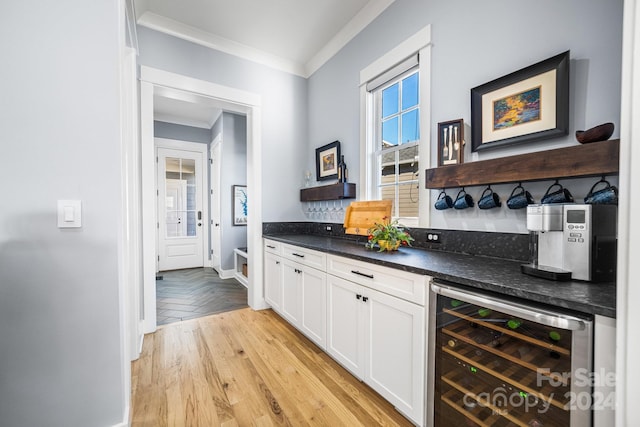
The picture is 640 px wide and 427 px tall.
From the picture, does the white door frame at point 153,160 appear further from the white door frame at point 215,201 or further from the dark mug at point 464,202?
the dark mug at point 464,202

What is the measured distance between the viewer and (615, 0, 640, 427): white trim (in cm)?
71

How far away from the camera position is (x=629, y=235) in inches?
28.3

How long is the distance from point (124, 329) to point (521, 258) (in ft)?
7.04

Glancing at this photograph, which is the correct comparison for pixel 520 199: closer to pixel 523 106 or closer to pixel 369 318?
pixel 523 106

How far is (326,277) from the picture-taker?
6.67 ft

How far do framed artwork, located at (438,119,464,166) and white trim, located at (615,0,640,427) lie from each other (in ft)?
3.35

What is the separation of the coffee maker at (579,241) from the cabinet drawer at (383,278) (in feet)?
1.65

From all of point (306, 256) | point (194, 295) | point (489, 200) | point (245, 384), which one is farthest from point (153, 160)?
point (489, 200)

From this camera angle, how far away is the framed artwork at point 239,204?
15.6 feet

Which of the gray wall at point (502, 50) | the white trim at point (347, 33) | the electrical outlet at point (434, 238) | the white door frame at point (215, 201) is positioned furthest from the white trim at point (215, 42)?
the electrical outlet at point (434, 238)

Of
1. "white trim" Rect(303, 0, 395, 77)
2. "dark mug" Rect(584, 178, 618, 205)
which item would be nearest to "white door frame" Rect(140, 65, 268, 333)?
"white trim" Rect(303, 0, 395, 77)

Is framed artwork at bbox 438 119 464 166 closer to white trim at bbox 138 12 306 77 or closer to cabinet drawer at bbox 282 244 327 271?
cabinet drawer at bbox 282 244 327 271

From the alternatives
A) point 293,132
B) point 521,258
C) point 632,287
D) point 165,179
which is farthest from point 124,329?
point 165,179

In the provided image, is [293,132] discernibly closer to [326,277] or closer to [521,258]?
[326,277]
